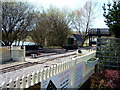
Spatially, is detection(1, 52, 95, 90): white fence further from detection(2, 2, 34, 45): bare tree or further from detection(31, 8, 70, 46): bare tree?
detection(31, 8, 70, 46): bare tree

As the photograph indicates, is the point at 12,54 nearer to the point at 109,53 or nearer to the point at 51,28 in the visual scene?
the point at 109,53

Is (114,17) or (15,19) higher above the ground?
(15,19)

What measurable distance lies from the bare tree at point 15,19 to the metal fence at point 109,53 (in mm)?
12946

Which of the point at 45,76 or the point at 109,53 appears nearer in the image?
the point at 45,76

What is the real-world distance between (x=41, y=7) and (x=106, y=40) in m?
18.8

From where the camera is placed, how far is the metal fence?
7.30m

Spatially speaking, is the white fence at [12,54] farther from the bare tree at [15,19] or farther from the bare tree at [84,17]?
the bare tree at [84,17]

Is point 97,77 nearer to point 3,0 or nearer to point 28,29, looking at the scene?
point 3,0

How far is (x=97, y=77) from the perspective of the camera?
6184 millimetres

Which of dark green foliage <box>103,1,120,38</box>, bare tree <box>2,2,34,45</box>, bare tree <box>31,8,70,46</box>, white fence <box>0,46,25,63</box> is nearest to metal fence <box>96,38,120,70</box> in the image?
dark green foliage <box>103,1,120,38</box>

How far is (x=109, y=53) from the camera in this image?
751 cm

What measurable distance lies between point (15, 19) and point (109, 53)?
45.4ft

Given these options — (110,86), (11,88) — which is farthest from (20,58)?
(11,88)

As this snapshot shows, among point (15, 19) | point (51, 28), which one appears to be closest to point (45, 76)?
point (15, 19)
